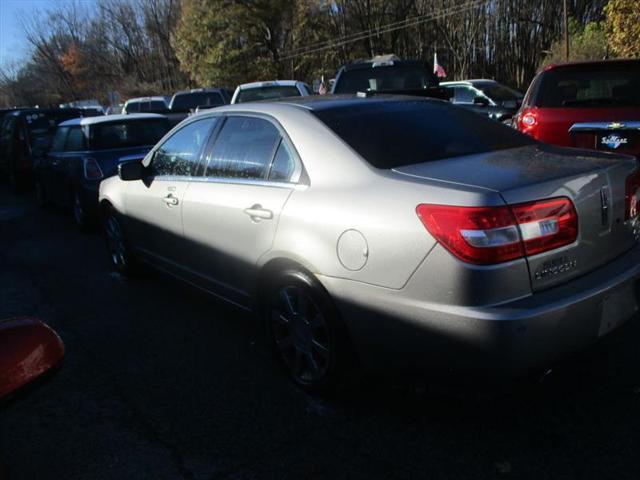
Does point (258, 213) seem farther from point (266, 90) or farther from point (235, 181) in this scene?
point (266, 90)

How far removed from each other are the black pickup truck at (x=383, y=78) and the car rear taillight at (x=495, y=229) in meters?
8.16

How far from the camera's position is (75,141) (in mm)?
8594

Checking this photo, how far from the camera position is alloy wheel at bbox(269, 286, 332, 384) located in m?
3.15

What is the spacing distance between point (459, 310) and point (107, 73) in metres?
73.2

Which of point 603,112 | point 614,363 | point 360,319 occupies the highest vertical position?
point 603,112

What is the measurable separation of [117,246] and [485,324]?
169 inches

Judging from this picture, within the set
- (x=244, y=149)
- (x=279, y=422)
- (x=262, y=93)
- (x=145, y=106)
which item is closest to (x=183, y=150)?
(x=244, y=149)

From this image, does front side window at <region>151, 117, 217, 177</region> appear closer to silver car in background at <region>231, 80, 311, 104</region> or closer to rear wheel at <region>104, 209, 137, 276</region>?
rear wheel at <region>104, 209, 137, 276</region>

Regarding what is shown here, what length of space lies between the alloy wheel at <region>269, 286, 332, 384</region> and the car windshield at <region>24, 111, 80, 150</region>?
10.3 m

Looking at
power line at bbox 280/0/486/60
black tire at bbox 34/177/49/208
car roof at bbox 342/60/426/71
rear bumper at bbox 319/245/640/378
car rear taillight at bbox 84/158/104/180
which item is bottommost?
black tire at bbox 34/177/49/208

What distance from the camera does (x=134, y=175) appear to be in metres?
4.80

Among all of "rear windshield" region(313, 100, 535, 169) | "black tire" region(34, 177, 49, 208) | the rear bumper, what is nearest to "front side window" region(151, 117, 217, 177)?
"rear windshield" region(313, 100, 535, 169)

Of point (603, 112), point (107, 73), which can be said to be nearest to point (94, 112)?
point (603, 112)

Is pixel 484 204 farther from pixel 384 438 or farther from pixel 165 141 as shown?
pixel 165 141
